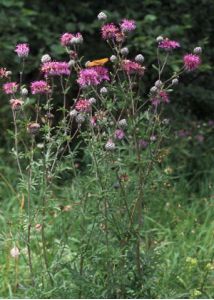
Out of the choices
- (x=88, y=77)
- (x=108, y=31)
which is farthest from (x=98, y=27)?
(x=88, y=77)

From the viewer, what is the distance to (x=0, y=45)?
438cm

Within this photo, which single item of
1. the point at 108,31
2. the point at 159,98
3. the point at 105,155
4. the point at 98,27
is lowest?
the point at 98,27

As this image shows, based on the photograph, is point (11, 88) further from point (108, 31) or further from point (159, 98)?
point (159, 98)

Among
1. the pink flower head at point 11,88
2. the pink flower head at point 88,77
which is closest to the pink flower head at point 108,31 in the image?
the pink flower head at point 88,77

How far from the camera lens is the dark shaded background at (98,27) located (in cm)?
439

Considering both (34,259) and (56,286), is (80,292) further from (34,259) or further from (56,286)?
(34,259)

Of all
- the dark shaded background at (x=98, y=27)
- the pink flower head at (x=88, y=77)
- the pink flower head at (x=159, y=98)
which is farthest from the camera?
the dark shaded background at (x=98, y=27)

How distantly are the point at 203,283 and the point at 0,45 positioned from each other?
2267 mm

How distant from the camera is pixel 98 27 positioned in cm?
456

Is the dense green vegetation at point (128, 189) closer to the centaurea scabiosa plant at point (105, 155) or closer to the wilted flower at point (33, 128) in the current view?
the centaurea scabiosa plant at point (105, 155)

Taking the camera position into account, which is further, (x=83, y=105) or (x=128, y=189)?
(x=128, y=189)

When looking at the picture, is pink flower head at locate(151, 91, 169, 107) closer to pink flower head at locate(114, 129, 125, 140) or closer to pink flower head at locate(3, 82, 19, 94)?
pink flower head at locate(114, 129, 125, 140)

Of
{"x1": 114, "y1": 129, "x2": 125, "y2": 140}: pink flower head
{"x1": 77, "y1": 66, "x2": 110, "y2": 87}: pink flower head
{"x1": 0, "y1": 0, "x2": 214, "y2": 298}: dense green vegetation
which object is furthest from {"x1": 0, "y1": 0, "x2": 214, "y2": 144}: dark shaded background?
{"x1": 77, "y1": 66, "x2": 110, "y2": 87}: pink flower head

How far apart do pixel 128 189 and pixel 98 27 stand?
2356 millimetres
